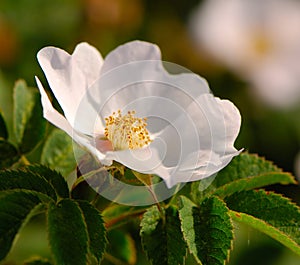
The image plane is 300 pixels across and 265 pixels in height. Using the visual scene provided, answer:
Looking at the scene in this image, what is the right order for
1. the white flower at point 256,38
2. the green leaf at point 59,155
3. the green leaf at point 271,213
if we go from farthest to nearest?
the white flower at point 256,38, the green leaf at point 59,155, the green leaf at point 271,213

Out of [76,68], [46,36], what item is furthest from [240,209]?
[46,36]

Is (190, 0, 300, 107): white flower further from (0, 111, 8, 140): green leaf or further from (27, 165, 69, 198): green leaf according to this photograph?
(27, 165, 69, 198): green leaf

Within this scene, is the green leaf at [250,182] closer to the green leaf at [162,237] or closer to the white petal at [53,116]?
the green leaf at [162,237]

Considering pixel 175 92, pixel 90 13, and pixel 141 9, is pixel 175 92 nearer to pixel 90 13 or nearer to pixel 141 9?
pixel 90 13

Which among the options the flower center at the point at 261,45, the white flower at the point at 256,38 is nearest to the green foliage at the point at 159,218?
the white flower at the point at 256,38

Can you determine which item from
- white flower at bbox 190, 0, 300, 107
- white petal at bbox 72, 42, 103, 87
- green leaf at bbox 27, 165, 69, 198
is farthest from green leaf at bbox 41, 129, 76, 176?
white flower at bbox 190, 0, 300, 107

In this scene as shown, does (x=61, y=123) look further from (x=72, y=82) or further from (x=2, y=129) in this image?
(x=2, y=129)
